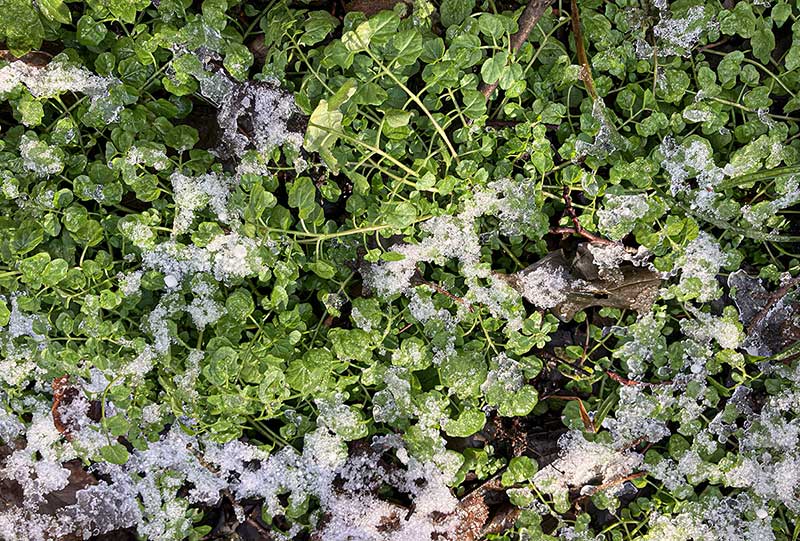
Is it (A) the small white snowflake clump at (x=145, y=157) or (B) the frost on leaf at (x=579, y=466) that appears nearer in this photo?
(A) the small white snowflake clump at (x=145, y=157)

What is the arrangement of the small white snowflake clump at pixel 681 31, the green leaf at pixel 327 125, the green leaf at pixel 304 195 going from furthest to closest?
the small white snowflake clump at pixel 681 31 → the green leaf at pixel 304 195 → the green leaf at pixel 327 125

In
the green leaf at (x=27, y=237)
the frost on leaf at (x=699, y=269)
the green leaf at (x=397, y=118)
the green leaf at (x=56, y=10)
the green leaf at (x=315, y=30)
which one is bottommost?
the green leaf at (x=27, y=237)

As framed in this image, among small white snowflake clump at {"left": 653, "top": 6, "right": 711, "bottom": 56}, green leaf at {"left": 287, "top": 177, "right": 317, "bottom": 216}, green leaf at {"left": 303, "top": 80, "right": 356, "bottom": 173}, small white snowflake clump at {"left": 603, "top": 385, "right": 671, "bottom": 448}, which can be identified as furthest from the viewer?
small white snowflake clump at {"left": 603, "top": 385, "right": 671, "bottom": 448}

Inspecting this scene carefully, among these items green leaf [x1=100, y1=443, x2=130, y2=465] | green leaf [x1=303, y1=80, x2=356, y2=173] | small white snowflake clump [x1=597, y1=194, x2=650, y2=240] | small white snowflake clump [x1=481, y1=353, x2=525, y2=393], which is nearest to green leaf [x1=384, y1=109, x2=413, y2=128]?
green leaf [x1=303, y1=80, x2=356, y2=173]

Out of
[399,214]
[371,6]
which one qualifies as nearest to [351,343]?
[399,214]

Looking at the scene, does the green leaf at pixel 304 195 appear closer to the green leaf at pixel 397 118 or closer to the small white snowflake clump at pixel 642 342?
the green leaf at pixel 397 118

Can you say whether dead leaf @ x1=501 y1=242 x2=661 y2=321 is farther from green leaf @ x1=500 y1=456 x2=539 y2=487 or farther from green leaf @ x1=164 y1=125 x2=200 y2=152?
green leaf @ x1=164 y1=125 x2=200 y2=152

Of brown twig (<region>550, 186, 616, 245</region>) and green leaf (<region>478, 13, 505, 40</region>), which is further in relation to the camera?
brown twig (<region>550, 186, 616, 245</region>)

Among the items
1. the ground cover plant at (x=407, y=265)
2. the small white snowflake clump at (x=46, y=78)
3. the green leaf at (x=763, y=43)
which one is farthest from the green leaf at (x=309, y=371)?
the green leaf at (x=763, y=43)
